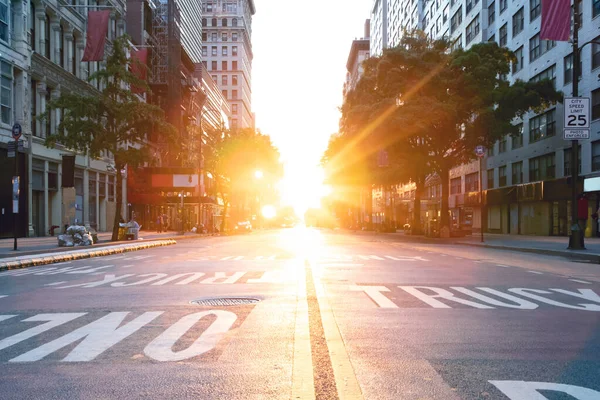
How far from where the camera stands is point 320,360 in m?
5.44

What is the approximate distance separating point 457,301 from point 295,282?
3630 millimetres

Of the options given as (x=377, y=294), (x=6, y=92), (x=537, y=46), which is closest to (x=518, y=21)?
(x=537, y=46)

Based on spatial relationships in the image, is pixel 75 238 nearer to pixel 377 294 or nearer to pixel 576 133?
pixel 377 294

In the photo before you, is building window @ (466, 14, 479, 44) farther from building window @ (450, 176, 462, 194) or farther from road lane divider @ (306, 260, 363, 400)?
road lane divider @ (306, 260, 363, 400)

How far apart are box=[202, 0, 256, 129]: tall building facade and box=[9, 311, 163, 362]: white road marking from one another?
5291 inches

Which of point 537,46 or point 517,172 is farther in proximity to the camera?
point 517,172

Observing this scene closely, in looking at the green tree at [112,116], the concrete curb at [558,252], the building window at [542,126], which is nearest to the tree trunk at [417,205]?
the building window at [542,126]

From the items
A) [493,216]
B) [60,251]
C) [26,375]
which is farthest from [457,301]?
[493,216]

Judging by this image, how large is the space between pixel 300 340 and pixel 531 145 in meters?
44.7

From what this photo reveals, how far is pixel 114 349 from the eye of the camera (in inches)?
237

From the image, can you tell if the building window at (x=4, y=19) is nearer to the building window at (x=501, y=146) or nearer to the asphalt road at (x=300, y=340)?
the asphalt road at (x=300, y=340)

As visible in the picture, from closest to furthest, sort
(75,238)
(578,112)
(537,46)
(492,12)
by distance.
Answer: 1. (578,112)
2. (75,238)
3. (537,46)
4. (492,12)

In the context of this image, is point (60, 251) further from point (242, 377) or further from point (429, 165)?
point (429, 165)

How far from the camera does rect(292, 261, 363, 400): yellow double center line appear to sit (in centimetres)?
443
